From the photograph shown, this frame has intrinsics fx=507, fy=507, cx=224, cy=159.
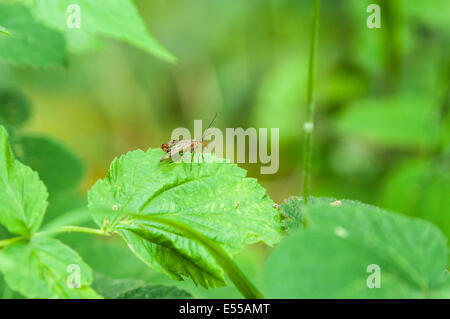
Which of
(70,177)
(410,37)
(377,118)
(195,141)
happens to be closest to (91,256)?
(70,177)

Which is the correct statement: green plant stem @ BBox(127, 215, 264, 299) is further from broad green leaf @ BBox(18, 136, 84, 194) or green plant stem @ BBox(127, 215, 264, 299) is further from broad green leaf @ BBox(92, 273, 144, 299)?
broad green leaf @ BBox(18, 136, 84, 194)

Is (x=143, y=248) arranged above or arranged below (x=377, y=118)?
below

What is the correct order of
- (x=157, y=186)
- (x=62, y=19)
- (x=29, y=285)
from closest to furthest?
(x=29, y=285)
(x=157, y=186)
(x=62, y=19)

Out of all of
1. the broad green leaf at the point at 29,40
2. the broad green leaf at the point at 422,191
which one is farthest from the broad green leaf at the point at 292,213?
the broad green leaf at the point at 422,191

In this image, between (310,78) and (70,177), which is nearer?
(310,78)

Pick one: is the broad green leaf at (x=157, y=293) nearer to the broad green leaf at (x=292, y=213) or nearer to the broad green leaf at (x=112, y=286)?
the broad green leaf at (x=112, y=286)

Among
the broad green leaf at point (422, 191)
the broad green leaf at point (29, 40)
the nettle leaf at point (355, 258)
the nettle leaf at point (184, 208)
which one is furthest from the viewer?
the broad green leaf at point (422, 191)

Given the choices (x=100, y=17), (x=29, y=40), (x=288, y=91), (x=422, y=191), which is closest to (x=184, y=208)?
(x=100, y=17)

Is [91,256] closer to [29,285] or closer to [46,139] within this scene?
[46,139]
